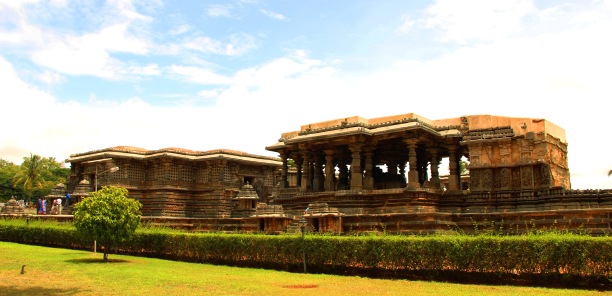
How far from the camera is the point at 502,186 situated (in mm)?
20453

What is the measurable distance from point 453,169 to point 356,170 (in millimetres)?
4590

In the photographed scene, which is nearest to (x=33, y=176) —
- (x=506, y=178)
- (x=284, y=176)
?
(x=284, y=176)

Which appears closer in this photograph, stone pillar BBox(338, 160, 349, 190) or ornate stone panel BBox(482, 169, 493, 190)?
ornate stone panel BBox(482, 169, 493, 190)

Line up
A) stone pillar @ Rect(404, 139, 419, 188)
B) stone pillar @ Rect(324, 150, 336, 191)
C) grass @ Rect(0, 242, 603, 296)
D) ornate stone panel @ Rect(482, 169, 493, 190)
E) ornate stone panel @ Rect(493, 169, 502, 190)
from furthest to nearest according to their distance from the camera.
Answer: stone pillar @ Rect(324, 150, 336, 191) < stone pillar @ Rect(404, 139, 419, 188) < ornate stone panel @ Rect(482, 169, 493, 190) < ornate stone panel @ Rect(493, 169, 502, 190) < grass @ Rect(0, 242, 603, 296)

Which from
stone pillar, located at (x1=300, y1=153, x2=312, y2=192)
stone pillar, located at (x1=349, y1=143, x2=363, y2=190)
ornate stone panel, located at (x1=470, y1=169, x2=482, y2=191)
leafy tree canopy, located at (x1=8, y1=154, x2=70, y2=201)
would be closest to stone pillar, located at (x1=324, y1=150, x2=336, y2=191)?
stone pillar, located at (x1=300, y1=153, x2=312, y2=192)

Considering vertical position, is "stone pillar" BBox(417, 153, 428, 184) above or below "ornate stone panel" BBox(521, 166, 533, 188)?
above

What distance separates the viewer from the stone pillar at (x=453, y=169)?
77.9ft

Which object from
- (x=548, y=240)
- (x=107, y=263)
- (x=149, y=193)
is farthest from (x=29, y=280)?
(x=149, y=193)

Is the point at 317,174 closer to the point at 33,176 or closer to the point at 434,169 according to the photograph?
the point at 434,169

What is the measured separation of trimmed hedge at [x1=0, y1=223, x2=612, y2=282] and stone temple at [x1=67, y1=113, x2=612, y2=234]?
3.16 metres

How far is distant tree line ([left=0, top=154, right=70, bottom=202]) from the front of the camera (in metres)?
59.0

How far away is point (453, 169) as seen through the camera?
24.0 meters

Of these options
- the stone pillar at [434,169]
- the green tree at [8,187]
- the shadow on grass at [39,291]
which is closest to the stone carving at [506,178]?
the stone pillar at [434,169]

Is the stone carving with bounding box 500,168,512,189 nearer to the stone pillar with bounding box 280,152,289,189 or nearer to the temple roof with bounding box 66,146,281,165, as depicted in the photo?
the stone pillar with bounding box 280,152,289,189
